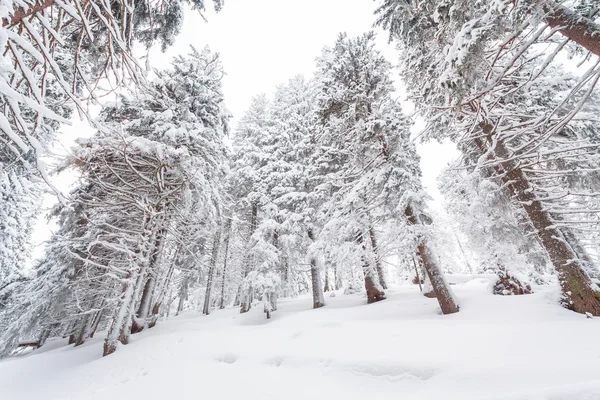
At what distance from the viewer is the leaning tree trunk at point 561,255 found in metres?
4.66

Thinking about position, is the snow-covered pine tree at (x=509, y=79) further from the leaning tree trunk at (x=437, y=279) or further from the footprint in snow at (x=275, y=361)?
the footprint in snow at (x=275, y=361)

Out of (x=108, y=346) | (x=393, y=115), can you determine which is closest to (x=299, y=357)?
(x=108, y=346)

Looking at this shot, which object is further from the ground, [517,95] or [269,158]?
[269,158]

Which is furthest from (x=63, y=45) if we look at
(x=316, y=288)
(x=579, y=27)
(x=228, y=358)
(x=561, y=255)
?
(x=316, y=288)

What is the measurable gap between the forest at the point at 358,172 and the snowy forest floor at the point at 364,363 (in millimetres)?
659

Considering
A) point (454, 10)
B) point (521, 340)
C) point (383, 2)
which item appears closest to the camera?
point (521, 340)

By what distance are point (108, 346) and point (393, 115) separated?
10624 mm

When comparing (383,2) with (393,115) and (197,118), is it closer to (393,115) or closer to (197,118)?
(393,115)

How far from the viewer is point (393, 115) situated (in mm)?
7469

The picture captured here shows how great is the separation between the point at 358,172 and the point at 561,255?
5.22 metres

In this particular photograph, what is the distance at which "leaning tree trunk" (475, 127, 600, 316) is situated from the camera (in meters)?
4.66

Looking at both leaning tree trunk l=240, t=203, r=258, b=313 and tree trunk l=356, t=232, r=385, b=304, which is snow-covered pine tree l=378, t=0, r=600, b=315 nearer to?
tree trunk l=356, t=232, r=385, b=304

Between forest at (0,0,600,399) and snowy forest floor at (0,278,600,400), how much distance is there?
659 millimetres

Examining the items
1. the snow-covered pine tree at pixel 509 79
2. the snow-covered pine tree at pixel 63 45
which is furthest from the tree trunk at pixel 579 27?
the snow-covered pine tree at pixel 63 45
